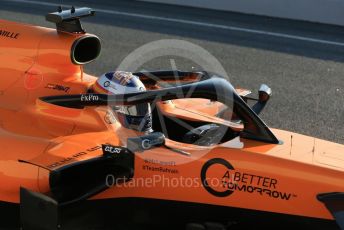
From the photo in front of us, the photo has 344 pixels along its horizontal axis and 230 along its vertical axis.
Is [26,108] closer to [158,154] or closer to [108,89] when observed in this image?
[108,89]

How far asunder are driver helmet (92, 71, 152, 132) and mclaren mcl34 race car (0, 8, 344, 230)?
76 millimetres

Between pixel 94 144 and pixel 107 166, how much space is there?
0.98 ft

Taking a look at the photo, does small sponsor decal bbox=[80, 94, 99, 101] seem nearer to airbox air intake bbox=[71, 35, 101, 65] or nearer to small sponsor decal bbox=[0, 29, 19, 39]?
airbox air intake bbox=[71, 35, 101, 65]

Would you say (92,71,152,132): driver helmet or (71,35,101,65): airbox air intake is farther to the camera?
(71,35,101,65): airbox air intake

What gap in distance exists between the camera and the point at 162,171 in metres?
4.50

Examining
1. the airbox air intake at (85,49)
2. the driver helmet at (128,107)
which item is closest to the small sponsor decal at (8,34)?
the airbox air intake at (85,49)

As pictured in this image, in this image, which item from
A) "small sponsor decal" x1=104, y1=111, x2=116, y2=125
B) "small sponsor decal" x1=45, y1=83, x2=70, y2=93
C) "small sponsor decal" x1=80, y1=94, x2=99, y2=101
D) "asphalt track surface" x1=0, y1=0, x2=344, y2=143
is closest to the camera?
"small sponsor decal" x1=80, y1=94, x2=99, y2=101

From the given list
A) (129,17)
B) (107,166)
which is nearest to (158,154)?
(107,166)

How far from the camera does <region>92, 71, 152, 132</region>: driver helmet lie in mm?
4875

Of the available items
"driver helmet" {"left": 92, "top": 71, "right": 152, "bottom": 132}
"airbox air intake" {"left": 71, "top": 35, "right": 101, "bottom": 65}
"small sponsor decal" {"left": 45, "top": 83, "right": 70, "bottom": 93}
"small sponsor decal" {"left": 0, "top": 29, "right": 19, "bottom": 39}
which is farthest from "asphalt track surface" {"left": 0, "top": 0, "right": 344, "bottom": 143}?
"small sponsor decal" {"left": 0, "top": 29, "right": 19, "bottom": 39}

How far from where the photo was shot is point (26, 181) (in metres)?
4.65

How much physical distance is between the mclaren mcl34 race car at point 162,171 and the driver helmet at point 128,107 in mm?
76

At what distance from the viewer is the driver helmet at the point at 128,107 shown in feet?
16.0

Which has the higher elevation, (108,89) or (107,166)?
(108,89)
